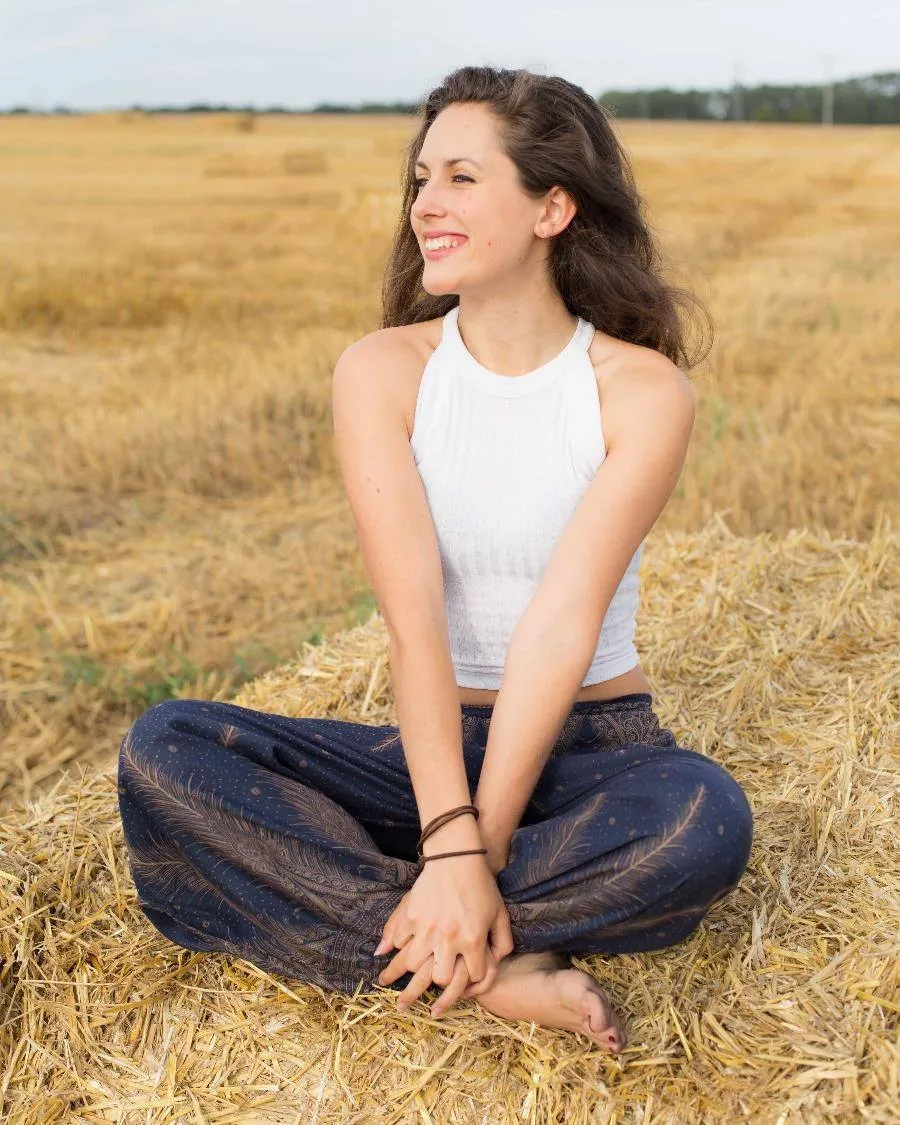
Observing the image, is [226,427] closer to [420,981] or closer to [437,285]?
[437,285]

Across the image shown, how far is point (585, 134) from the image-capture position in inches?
102

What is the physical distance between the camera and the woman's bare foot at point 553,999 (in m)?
2.19

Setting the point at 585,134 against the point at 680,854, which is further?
the point at 585,134

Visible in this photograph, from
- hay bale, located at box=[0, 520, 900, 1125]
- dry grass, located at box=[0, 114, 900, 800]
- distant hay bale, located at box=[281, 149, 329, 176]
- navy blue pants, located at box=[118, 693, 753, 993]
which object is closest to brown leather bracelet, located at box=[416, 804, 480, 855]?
navy blue pants, located at box=[118, 693, 753, 993]

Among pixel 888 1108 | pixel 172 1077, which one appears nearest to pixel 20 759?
pixel 172 1077

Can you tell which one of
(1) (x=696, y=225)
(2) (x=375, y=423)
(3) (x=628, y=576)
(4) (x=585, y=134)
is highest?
(4) (x=585, y=134)

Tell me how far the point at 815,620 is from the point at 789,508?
1943 millimetres

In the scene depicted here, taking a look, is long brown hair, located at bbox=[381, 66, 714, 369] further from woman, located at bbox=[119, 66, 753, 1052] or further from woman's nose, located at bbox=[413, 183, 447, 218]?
woman's nose, located at bbox=[413, 183, 447, 218]

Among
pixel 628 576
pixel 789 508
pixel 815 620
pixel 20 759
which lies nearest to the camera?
pixel 628 576

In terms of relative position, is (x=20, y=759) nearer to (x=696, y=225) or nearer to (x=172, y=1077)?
(x=172, y=1077)

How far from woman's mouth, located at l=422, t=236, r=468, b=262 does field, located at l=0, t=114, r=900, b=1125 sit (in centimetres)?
78

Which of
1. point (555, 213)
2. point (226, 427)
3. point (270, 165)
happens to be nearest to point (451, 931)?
point (555, 213)

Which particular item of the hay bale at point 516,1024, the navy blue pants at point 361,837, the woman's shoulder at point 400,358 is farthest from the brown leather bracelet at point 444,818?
the woman's shoulder at point 400,358

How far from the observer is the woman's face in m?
2.51
